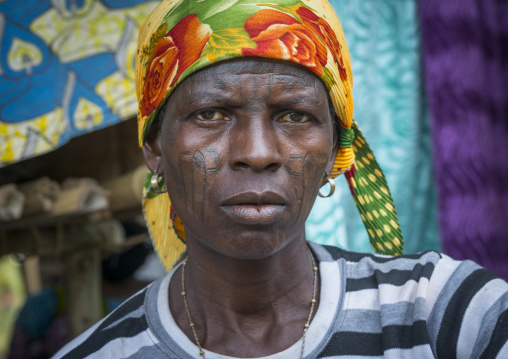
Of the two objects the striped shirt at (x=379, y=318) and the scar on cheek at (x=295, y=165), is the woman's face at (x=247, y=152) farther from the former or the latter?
the striped shirt at (x=379, y=318)

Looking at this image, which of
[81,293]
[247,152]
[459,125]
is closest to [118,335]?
[247,152]

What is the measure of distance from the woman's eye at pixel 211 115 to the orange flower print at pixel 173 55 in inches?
4.1

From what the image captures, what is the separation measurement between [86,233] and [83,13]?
3.61 ft

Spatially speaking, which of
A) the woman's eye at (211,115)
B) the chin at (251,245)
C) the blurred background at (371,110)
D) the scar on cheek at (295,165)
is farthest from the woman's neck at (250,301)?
the blurred background at (371,110)

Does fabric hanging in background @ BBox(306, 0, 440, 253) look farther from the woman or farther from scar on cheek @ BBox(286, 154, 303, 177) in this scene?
scar on cheek @ BBox(286, 154, 303, 177)

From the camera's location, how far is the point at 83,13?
206 cm

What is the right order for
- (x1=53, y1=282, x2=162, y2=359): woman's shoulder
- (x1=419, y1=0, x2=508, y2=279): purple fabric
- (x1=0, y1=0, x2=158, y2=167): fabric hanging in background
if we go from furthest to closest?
(x1=419, y1=0, x2=508, y2=279): purple fabric, (x1=0, y1=0, x2=158, y2=167): fabric hanging in background, (x1=53, y1=282, x2=162, y2=359): woman's shoulder

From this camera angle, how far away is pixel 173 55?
142 cm

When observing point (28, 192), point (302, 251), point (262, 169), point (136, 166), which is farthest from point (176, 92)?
point (136, 166)

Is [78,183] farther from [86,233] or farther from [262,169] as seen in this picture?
[262,169]

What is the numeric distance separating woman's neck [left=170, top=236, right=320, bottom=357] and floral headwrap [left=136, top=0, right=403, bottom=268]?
1.06ft

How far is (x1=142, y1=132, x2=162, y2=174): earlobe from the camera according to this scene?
1572 mm

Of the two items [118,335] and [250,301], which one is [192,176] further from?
[118,335]

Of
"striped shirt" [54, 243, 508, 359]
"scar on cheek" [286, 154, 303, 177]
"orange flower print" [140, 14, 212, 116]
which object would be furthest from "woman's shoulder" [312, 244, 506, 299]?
"orange flower print" [140, 14, 212, 116]
